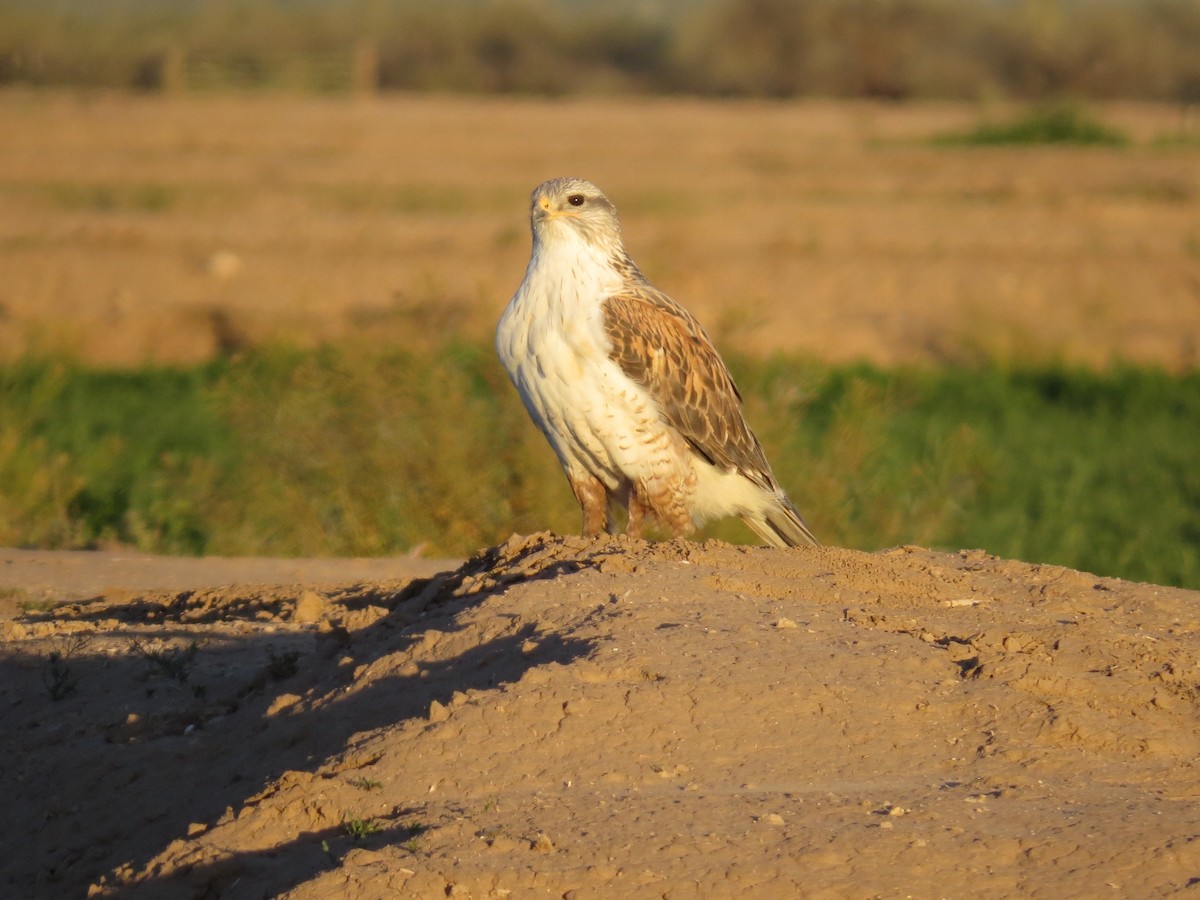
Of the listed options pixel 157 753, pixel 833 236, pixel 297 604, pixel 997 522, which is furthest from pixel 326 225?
pixel 157 753

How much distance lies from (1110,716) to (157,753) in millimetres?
2557

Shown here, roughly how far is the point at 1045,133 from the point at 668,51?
2976cm

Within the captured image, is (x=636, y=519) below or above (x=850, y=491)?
above

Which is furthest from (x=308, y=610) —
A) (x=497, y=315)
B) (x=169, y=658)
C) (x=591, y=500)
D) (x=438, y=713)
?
(x=497, y=315)

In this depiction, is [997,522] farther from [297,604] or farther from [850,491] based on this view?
[297,604]

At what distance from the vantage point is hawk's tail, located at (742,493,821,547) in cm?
703

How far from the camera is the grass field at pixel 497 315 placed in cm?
933

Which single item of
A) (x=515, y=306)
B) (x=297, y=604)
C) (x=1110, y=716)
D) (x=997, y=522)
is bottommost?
(x=997, y=522)

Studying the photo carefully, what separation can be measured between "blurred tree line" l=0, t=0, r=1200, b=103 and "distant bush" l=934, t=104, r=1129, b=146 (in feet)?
50.0

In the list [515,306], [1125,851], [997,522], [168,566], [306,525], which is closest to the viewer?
[1125,851]

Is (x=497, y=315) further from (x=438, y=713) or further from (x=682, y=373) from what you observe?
(x=438, y=713)

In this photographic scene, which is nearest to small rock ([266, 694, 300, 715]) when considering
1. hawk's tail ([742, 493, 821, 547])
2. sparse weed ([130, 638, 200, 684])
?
sparse weed ([130, 638, 200, 684])

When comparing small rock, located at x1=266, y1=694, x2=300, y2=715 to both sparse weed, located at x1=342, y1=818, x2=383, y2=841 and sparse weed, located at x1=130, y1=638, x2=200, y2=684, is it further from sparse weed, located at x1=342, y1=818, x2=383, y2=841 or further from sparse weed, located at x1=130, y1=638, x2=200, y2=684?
sparse weed, located at x1=342, y1=818, x2=383, y2=841

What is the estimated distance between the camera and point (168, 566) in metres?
7.41
